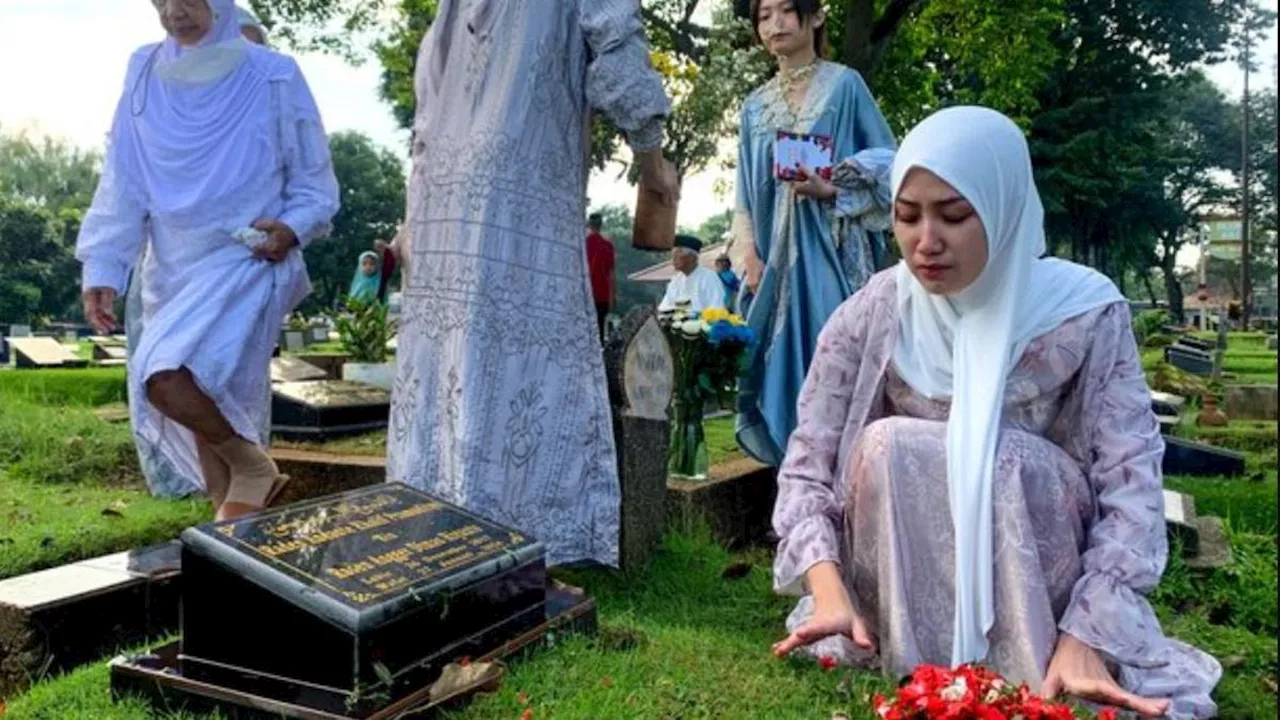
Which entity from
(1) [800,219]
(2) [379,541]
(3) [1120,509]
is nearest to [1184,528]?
(1) [800,219]

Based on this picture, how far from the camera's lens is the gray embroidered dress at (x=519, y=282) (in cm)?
359

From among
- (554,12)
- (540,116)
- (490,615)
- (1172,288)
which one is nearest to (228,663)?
(490,615)

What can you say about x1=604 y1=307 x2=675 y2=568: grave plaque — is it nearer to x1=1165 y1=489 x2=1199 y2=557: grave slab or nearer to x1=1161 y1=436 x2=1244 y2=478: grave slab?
x1=1165 y1=489 x2=1199 y2=557: grave slab

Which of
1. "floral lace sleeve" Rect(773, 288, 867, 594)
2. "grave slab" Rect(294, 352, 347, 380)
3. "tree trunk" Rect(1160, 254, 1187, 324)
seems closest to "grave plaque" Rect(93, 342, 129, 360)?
"grave slab" Rect(294, 352, 347, 380)

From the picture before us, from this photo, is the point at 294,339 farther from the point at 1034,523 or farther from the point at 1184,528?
the point at 1034,523

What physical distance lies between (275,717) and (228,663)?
20cm

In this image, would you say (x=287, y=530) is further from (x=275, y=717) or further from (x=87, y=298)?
(x=87, y=298)

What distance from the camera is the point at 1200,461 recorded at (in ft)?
22.9

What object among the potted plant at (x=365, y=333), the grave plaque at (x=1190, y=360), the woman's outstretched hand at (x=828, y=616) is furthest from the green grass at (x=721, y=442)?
the grave plaque at (x=1190, y=360)

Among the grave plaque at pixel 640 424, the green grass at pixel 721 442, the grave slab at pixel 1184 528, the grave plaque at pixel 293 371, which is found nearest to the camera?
the grave plaque at pixel 640 424

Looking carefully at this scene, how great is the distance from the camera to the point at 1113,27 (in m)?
25.4

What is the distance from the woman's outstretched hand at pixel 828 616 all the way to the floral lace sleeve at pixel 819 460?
0.06m

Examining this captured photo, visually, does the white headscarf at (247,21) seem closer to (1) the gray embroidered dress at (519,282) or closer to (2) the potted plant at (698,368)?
(1) the gray embroidered dress at (519,282)

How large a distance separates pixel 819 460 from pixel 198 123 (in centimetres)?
272
